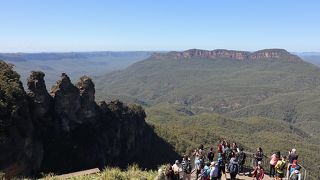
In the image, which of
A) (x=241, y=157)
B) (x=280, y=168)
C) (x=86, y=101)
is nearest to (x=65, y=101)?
(x=86, y=101)

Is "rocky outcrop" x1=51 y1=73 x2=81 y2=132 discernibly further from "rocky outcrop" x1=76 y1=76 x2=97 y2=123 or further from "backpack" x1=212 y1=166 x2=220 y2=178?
"backpack" x1=212 y1=166 x2=220 y2=178

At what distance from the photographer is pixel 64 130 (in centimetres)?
8438

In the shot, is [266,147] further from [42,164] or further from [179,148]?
[42,164]

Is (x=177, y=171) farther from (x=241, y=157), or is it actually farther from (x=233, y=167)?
(x=241, y=157)

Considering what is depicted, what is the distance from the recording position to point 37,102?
73.8 metres

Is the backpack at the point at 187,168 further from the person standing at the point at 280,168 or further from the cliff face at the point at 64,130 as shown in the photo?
the cliff face at the point at 64,130

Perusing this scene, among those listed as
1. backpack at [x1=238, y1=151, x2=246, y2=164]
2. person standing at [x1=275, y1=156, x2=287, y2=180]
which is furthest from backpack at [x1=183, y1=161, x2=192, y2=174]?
person standing at [x1=275, y1=156, x2=287, y2=180]

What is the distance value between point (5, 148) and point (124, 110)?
56243mm

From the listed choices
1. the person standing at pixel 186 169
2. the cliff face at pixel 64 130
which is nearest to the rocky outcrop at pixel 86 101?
the cliff face at pixel 64 130

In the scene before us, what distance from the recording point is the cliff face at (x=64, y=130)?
6191 centimetres

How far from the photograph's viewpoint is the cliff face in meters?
61.9

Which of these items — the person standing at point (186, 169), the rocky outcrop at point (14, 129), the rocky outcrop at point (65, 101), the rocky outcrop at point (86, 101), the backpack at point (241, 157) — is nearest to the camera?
the person standing at point (186, 169)

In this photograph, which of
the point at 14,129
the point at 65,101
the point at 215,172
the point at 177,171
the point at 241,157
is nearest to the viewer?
the point at 215,172

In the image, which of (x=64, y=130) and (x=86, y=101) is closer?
(x=64, y=130)
